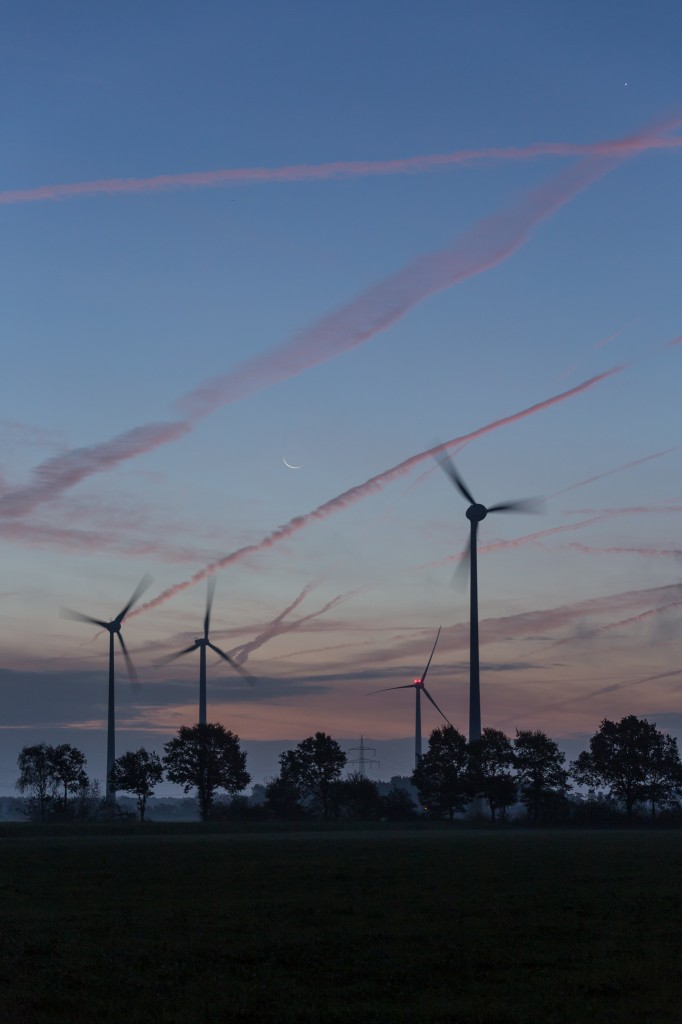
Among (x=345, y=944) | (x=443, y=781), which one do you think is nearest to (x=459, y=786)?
(x=443, y=781)

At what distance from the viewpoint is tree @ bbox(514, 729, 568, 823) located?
184 metres

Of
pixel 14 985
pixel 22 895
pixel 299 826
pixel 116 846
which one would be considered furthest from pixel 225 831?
pixel 14 985

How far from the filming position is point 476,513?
171750 millimetres

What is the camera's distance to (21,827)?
13662cm

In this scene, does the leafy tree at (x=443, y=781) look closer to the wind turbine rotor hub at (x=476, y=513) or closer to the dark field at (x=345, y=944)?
the wind turbine rotor hub at (x=476, y=513)

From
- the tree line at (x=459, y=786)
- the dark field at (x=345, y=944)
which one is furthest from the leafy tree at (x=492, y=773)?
the dark field at (x=345, y=944)

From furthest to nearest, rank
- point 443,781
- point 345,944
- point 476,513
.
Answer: point 443,781 < point 476,513 < point 345,944

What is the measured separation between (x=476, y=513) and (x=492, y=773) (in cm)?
4850

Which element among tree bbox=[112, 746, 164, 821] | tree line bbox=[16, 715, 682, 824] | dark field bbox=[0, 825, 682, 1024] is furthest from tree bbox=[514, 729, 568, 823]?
dark field bbox=[0, 825, 682, 1024]

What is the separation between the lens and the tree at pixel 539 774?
602ft

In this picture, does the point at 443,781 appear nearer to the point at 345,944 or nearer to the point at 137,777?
the point at 137,777

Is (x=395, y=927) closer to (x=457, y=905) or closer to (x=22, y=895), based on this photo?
(x=457, y=905)

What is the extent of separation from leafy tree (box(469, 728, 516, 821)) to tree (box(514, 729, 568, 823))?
230 cm

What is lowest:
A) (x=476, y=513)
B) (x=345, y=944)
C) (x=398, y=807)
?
(x=398, y=807)
